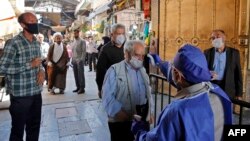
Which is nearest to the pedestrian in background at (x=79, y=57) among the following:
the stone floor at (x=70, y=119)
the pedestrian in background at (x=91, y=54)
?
the stone floor at (x=70, y=119)

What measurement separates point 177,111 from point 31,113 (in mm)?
2959

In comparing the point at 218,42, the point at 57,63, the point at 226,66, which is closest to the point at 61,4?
the point at 57,63

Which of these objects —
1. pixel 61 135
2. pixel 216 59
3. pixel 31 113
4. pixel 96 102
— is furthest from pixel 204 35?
pixel 31 113

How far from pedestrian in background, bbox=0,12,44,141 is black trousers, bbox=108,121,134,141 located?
1.30 meters

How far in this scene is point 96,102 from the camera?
8375 mm

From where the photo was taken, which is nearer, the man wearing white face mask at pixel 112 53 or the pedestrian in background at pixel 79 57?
the man wearing white face mask at pixel 112 53

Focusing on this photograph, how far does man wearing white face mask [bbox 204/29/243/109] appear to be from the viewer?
205 inches

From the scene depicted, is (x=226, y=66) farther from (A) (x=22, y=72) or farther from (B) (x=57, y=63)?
(B) (x=57, y=63)

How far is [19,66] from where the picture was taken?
157 inches

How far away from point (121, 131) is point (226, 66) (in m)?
2.60

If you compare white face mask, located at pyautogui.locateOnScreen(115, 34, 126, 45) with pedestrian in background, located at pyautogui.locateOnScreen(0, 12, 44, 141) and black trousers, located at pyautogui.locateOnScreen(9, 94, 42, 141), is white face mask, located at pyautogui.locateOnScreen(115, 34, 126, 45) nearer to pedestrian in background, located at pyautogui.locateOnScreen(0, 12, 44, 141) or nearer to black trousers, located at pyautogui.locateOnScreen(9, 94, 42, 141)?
pedestrian in background, located at pyautogui.locateOnScreen(0, 12, 44, 141)

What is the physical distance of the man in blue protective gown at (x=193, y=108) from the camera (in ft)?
5.75

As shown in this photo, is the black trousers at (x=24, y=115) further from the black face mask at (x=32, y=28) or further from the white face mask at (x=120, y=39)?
the white face mask at (x=120, y=39)

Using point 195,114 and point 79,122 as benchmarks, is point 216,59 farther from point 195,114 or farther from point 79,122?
point 195,114
